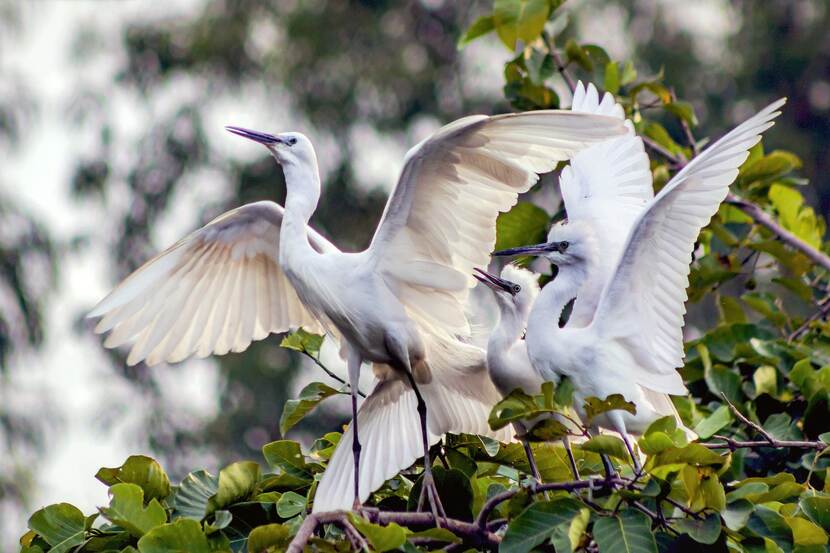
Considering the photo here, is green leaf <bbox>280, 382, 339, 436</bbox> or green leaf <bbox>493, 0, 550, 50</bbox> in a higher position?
green leaf <bbox>493, 0, 550, 50</bbox>

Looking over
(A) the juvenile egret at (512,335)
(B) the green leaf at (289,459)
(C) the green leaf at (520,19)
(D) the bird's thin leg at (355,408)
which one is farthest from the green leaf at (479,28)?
(B) the green leaf at (289,459)

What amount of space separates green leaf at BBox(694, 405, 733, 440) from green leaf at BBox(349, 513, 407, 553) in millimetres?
1255

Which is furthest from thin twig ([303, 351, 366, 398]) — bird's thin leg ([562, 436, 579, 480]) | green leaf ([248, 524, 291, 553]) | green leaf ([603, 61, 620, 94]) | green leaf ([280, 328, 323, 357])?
green leaf ([603, 61, 620, 94])

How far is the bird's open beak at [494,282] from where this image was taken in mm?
4277

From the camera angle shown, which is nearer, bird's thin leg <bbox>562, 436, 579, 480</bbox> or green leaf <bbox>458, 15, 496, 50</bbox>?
bird's thin leg <bbox>562, 436, 579, 480</bbox>

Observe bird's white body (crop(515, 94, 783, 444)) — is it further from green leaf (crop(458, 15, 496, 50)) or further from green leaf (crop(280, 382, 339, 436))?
green leaf (crop(458, 15, 496, 50))

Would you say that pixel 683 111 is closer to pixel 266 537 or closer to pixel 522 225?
pixel 522 225

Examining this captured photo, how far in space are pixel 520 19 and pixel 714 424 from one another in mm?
1606

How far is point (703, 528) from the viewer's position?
2.83 m

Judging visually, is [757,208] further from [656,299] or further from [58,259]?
[58,259]

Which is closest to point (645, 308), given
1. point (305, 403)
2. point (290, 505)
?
point (305, 403)

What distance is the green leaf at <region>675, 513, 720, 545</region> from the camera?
9.19 feet

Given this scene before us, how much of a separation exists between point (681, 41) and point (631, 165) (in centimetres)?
1101

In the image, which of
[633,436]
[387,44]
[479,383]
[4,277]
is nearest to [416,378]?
[479,383]
